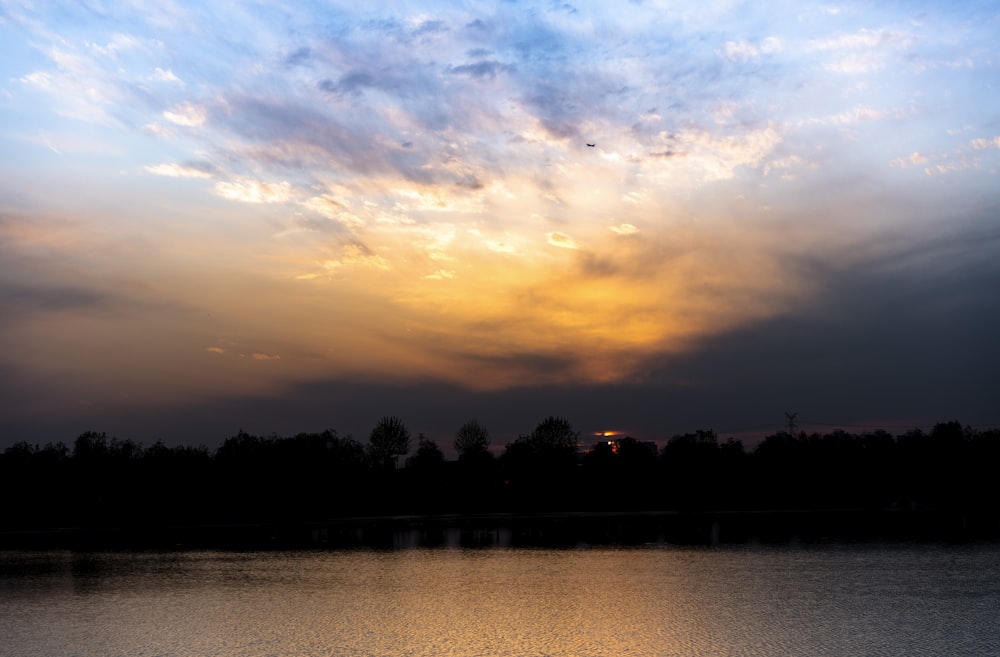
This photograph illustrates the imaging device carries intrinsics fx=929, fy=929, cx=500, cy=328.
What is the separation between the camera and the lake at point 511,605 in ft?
98.8

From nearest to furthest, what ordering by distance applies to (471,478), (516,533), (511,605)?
(511,605)
(516,533)
(471,478)

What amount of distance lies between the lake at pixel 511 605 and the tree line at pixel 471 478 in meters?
61.3

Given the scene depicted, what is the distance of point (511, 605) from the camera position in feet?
128

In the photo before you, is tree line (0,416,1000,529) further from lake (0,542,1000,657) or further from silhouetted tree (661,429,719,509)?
lake (0,542,1000,657)

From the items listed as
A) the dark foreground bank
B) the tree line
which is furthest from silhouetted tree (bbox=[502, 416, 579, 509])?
the dark foreground bank

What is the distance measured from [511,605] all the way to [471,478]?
120811 millimetres

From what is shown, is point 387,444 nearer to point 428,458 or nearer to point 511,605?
point 428,458

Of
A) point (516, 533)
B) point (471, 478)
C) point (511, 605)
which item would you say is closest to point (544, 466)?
point (471, 478)

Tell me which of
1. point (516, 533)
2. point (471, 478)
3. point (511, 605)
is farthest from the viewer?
point (471, 478)

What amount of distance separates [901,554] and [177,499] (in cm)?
9200

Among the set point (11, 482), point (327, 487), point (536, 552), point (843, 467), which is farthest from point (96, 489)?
point (843, 467)

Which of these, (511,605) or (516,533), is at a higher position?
(511,605)

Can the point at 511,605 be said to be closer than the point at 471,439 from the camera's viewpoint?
Yes

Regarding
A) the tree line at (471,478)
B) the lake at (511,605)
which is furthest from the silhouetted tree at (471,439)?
the lake at (511,605)
